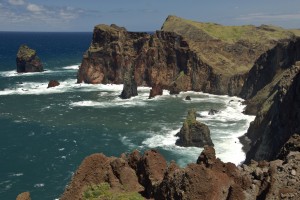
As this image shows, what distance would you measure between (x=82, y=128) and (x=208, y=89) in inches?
2403

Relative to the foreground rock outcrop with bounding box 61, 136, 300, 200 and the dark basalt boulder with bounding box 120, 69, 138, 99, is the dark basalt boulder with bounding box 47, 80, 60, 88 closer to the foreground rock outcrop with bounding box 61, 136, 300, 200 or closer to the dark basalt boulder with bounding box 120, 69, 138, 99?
the dark basalt boulder with bounding box 120, 69, 138, 99

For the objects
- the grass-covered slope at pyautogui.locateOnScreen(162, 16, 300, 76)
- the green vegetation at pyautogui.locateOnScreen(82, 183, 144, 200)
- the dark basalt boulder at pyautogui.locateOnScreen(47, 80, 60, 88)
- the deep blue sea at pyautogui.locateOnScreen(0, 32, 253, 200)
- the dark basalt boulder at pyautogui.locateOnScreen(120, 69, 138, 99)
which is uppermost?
the grass-covered slope at pyautogui.locateOnScreen(162, 16, 300, 76)

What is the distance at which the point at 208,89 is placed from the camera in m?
147

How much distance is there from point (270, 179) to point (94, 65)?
14233cm

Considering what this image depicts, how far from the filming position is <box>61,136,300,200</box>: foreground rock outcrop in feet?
84.0

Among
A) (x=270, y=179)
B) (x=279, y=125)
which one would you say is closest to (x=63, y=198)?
(x=270, y=179)

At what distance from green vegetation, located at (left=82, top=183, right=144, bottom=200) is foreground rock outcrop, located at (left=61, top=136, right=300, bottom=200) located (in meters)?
0.28

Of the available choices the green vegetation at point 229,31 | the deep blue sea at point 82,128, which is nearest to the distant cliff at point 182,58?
the green vegetation at point 229,31

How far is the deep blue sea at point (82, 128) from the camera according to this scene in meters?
72.4

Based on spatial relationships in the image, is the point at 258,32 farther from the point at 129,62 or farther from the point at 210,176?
the point at 210,176

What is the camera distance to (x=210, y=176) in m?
27.7

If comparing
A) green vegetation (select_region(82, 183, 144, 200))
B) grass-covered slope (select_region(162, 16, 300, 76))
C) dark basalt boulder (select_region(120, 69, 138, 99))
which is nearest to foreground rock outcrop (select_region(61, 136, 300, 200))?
green vegetation (select_region(82, 183, 144, 200))

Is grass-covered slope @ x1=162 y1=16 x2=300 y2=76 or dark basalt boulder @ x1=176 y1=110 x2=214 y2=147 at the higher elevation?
grass-covered slope @ x1=162 y1=16 x2=300 y2=76

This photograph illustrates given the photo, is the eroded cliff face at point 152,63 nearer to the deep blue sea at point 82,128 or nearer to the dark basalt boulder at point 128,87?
the deep blue sea at point 82,128
